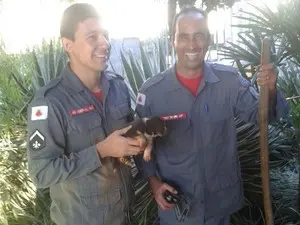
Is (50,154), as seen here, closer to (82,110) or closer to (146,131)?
(82,110)

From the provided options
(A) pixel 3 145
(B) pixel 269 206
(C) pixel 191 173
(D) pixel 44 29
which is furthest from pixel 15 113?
(B) pixel 269 206

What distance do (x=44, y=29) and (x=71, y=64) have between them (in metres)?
3.54

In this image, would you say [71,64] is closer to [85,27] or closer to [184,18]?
[85,27]

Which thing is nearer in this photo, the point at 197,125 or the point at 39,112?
the point at 39,112

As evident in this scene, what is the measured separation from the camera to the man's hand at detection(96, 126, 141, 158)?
1650 millimetres

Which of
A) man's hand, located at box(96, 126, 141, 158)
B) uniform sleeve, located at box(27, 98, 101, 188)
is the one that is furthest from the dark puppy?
uniform sleeve, located at box(27, 98, 101, 188)

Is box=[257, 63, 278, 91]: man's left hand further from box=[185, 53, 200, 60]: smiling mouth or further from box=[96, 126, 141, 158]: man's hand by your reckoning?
box=[96, 126, 141, 158]: man's hand

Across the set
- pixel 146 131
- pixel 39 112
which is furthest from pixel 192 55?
pixel 39 112

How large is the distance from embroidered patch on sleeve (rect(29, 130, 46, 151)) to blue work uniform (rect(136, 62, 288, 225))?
646mm

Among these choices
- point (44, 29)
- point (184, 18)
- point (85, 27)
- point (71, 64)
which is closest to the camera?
point (85, 27)

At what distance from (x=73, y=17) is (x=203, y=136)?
0.93m

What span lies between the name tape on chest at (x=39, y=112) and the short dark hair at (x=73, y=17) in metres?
0.36

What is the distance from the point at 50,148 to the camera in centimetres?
178

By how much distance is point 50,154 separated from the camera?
1.78m
